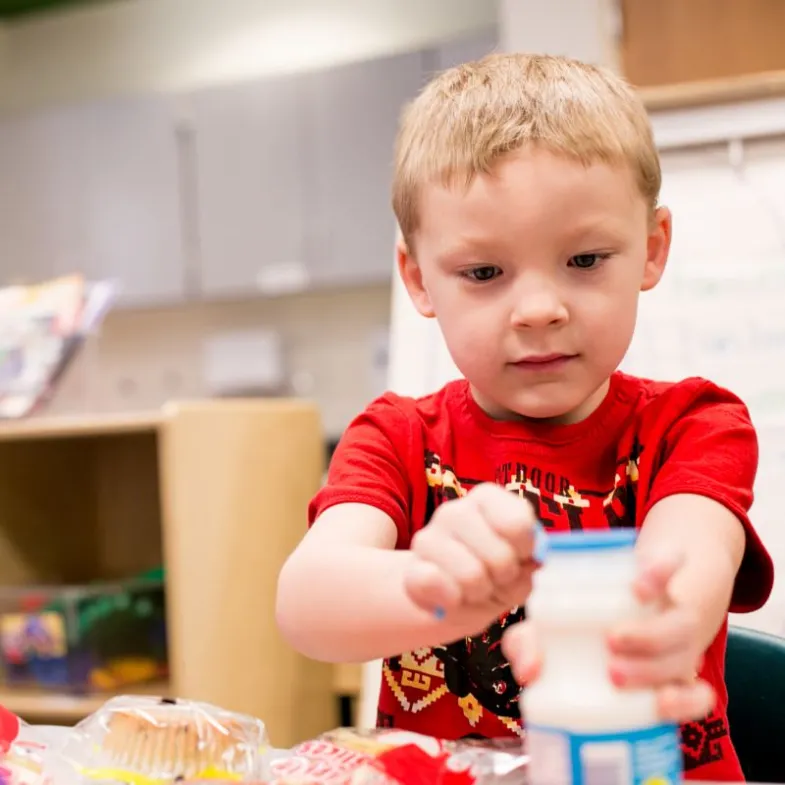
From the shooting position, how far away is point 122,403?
4.29 metres

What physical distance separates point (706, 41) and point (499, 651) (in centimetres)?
194

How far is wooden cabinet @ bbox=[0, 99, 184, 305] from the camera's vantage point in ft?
12.7

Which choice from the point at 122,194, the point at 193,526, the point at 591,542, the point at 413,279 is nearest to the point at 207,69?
the point at 122,194

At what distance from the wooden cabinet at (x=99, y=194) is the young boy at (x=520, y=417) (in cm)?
327

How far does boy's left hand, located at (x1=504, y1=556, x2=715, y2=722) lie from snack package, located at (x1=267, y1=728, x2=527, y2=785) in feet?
0.50

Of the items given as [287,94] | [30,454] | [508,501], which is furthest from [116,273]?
[508,501]

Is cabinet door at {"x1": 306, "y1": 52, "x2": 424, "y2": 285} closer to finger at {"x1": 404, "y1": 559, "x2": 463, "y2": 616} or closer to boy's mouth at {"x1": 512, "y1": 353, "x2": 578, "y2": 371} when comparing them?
boy's mouth at {"x1": 512, "y1": 353, "x2": 578, "y2": 371}

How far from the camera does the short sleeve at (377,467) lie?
2.25 ft

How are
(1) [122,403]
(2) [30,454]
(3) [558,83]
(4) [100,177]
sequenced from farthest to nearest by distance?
(1) [122,403]
(4) [100,177]
(2) [30,454]
(3) [558,83]

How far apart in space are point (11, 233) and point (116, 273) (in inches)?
22.3

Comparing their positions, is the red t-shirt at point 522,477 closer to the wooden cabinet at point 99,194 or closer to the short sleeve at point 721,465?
the short sleeve at point 721,465

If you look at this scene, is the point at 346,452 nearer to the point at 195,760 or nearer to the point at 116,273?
the point at 195,760

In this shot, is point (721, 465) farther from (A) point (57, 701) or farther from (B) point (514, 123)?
(A) point (57, 701)

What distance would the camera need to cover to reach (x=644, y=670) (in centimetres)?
34
